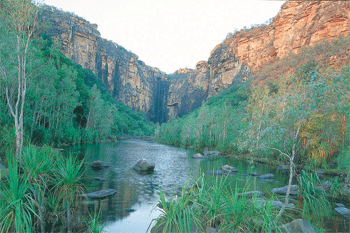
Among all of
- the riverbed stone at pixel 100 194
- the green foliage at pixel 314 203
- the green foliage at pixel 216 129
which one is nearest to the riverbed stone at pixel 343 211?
the green foliage at pixel 314 203

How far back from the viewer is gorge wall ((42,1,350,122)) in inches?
2045

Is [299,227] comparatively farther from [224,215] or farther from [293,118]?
[293,118]

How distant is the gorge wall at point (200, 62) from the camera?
5194cm

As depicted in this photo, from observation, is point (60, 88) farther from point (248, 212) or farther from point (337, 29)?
point (337, 29)

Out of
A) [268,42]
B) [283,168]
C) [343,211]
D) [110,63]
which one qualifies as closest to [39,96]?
[343,211]

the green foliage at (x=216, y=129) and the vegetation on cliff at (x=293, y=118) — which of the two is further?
the green foliage at (x=216, y=129)

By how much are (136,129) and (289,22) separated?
6819 centimetres

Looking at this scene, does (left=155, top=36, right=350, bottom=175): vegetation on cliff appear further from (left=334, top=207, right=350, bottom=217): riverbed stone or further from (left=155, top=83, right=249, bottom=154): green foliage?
(left=334, top=207, right=350, bottom=217): riverbed stone

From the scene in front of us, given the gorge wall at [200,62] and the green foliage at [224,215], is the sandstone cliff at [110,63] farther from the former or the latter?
the green foliage at [224,215]

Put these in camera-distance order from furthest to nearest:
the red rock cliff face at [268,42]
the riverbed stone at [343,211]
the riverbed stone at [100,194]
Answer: the red rock cliff face at [268,42] → the riverbed stone at [100,194] → the riverbed stone at [343,211]

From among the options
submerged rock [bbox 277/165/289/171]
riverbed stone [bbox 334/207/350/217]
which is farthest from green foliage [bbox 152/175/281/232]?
submerged rock [bbox 277/165/289/171]

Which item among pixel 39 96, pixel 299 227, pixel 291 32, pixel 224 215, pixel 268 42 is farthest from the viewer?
pixel 268 42

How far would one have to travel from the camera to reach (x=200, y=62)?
12256 centimetres

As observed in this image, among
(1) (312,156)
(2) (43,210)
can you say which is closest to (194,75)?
(1) (312,156)
